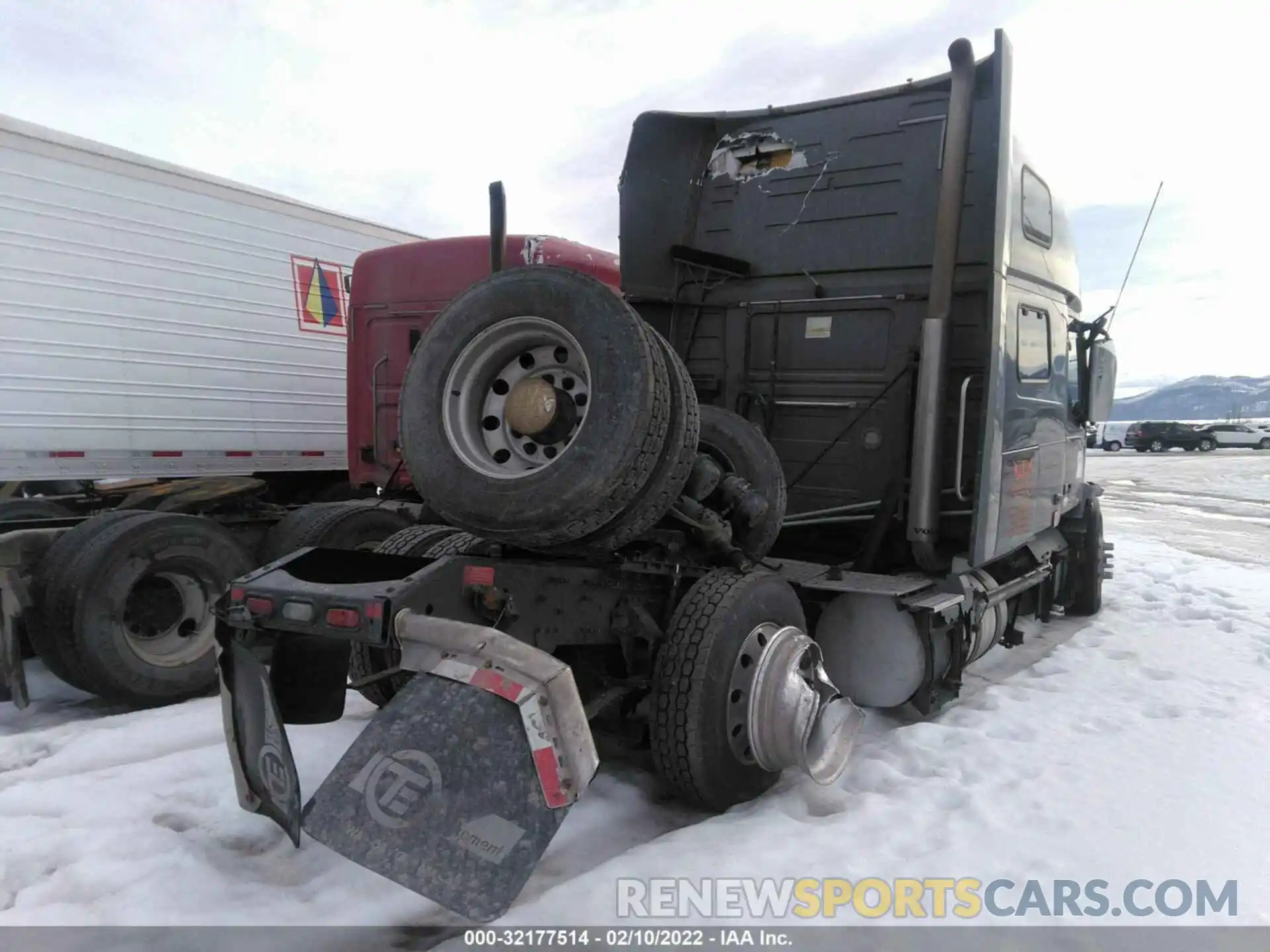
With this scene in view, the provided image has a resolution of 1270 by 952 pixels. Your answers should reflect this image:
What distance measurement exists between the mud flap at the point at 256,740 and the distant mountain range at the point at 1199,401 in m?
117

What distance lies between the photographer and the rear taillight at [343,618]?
2455mm

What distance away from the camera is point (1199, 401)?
12369 centimetres

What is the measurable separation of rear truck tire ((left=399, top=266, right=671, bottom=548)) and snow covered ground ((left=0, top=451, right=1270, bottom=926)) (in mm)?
1189

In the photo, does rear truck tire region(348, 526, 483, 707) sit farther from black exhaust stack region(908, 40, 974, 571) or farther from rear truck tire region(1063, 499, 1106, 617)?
rear truck tire region(1063, 499, 1106, 617)

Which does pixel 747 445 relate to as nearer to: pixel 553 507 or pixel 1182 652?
pixel 553 507

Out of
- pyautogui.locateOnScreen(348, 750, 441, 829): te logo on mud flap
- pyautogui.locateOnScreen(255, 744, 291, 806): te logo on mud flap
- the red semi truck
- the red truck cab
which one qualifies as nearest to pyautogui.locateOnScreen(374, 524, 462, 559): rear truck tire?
the red semi truck

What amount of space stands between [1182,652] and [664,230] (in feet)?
14.1

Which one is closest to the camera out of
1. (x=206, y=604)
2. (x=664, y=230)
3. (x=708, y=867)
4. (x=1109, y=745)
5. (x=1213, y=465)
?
(x=708, y=867)

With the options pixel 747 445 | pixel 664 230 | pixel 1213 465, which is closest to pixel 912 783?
pixel 747 445

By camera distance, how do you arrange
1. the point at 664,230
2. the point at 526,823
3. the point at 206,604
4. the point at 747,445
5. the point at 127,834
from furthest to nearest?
the point at 664,230 → the point at 206,604 → the point at 747,445 → the point at 127,834 → the point at 526,823

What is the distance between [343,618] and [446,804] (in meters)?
0.65

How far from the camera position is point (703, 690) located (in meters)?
2.91

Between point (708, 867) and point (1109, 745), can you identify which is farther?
point (1109, 745)

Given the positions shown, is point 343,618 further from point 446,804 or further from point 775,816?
point 775,816
